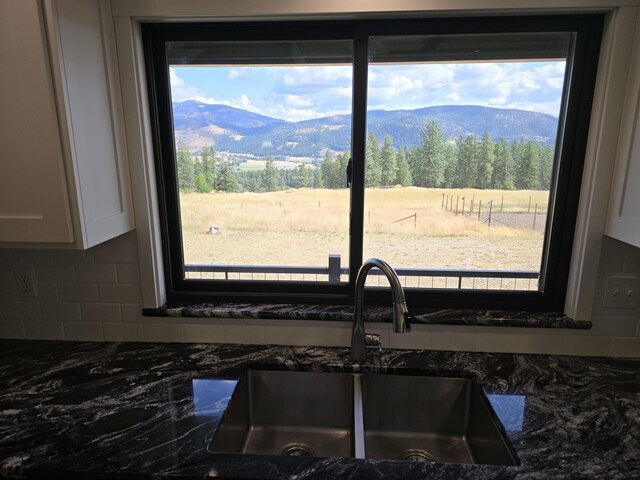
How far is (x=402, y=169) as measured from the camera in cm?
147

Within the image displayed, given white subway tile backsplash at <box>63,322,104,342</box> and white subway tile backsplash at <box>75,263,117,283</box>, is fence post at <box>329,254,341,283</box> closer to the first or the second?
white subway tile backsplash at <box>75,263,117,283</box>

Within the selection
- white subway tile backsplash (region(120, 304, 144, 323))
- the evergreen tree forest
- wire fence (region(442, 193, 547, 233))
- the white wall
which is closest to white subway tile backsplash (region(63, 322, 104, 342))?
the white wall

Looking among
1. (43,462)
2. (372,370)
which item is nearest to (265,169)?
(372,370)

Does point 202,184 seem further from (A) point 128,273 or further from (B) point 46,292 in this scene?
(B) point 46,292

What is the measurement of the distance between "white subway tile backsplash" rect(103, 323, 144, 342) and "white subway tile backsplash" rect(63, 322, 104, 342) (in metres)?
0.03

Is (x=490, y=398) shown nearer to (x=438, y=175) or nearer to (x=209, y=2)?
(x=438, y=175)

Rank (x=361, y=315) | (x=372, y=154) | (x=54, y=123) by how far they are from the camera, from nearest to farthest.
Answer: (x=54, y=123) < (x=361, y=315) < (x=372, y=154)

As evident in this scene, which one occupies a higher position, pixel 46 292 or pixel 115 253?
pixel 115 253

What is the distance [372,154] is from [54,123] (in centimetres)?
100

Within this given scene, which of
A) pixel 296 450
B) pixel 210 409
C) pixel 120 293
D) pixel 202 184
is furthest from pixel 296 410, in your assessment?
pixel 202 184

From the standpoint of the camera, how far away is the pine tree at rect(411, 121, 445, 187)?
1.44 meters

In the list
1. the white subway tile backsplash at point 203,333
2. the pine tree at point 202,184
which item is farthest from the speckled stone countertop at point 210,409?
the pine tree at point 202,184

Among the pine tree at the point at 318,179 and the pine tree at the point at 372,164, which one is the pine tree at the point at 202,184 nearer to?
the pine tree at the point at 318,179

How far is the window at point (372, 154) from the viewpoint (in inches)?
54.5
